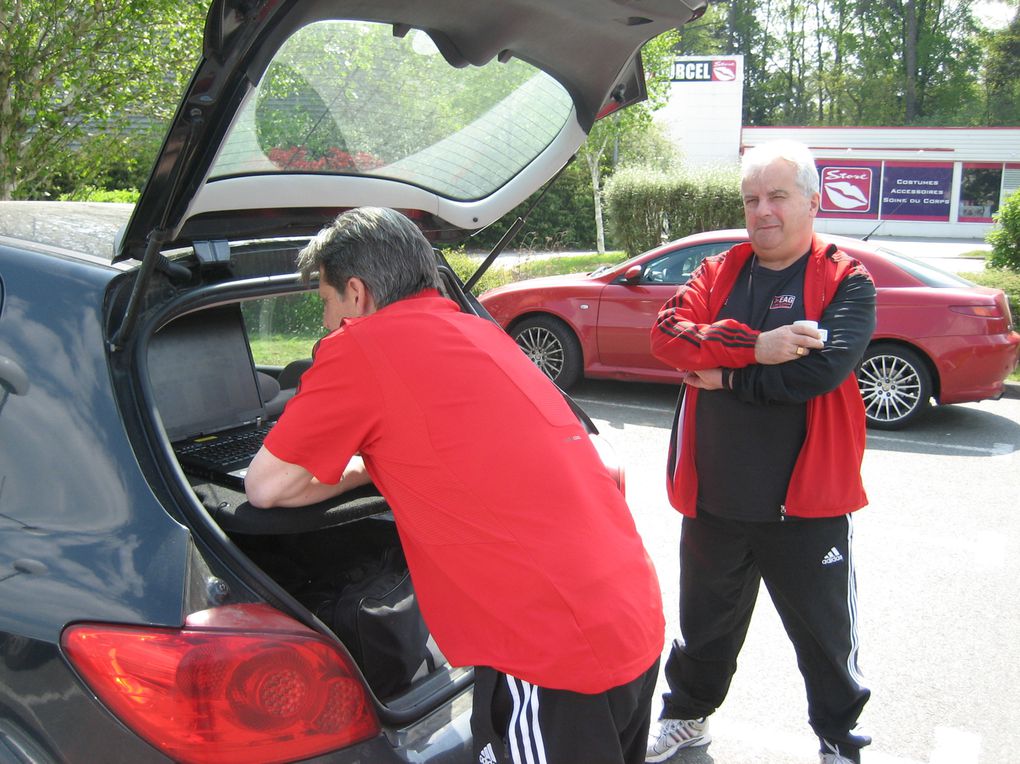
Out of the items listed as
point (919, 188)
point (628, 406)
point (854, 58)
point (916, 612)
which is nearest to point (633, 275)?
point (628, 406)

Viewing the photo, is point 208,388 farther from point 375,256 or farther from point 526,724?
point 526,724

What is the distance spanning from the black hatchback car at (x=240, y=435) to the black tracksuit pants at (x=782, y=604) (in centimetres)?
97

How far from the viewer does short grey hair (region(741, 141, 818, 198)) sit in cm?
259

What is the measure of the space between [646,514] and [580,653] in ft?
12.2

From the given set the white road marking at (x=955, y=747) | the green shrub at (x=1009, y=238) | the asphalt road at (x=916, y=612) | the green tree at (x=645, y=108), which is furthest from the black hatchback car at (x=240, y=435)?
the green tree at (x=645, y=108)

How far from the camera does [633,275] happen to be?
7.93m

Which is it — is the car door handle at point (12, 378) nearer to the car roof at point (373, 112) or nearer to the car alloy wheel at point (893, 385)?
the car roof at point (373, 112)

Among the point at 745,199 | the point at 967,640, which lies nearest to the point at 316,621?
the point at 745,199

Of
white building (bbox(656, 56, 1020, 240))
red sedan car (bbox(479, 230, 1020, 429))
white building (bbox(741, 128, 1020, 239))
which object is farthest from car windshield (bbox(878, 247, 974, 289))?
white building (bbox(741, 128, 1020, 239))

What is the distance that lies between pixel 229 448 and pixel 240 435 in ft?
0.72

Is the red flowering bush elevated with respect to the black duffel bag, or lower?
elevated

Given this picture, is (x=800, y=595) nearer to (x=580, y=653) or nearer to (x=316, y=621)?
(x=580, y=653)

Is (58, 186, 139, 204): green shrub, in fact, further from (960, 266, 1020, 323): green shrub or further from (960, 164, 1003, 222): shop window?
(960, 164, 1003, 222): shop window

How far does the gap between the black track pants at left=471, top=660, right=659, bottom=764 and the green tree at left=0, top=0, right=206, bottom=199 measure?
7.37 m
